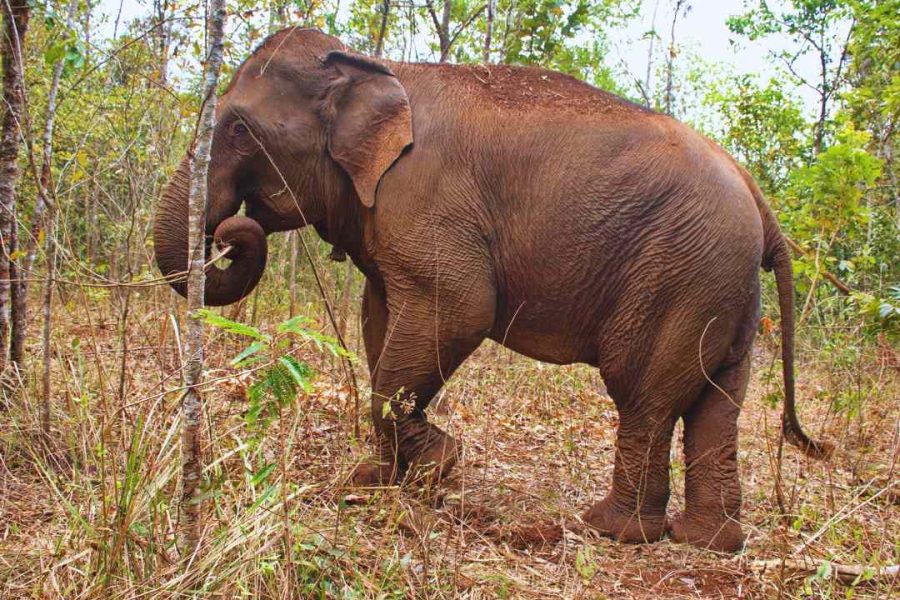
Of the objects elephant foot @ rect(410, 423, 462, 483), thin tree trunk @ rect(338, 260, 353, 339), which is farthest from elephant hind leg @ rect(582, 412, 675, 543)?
thin tree trunk @ rect(338, 260, 353, 339)

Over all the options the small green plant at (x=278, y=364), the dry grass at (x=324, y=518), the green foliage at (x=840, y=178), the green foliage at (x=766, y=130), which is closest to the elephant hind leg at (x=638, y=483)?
the dry grass at (x=324, y=518)

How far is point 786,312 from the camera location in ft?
15.2

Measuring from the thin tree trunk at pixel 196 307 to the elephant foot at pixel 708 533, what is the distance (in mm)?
2690

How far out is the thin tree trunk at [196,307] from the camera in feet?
9.24

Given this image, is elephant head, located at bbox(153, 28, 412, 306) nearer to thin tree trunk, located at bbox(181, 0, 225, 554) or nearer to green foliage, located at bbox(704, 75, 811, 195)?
thin tree trunk, located at bbox(181, 0, 225, 554)

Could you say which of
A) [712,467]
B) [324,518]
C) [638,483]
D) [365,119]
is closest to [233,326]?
[324,518]

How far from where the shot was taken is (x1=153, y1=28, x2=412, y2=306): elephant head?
14.6ft

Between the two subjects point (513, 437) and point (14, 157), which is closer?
point (14, 157)

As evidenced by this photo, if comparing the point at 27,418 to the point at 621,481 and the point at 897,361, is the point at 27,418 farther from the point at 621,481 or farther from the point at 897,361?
the point at 897,361

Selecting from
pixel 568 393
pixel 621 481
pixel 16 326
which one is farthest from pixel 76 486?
pixel 568 393

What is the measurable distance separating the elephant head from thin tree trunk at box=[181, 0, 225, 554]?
1412 mm

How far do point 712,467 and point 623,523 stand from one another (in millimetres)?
588

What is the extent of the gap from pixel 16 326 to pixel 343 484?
249cm

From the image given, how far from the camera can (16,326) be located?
459 centimetres
